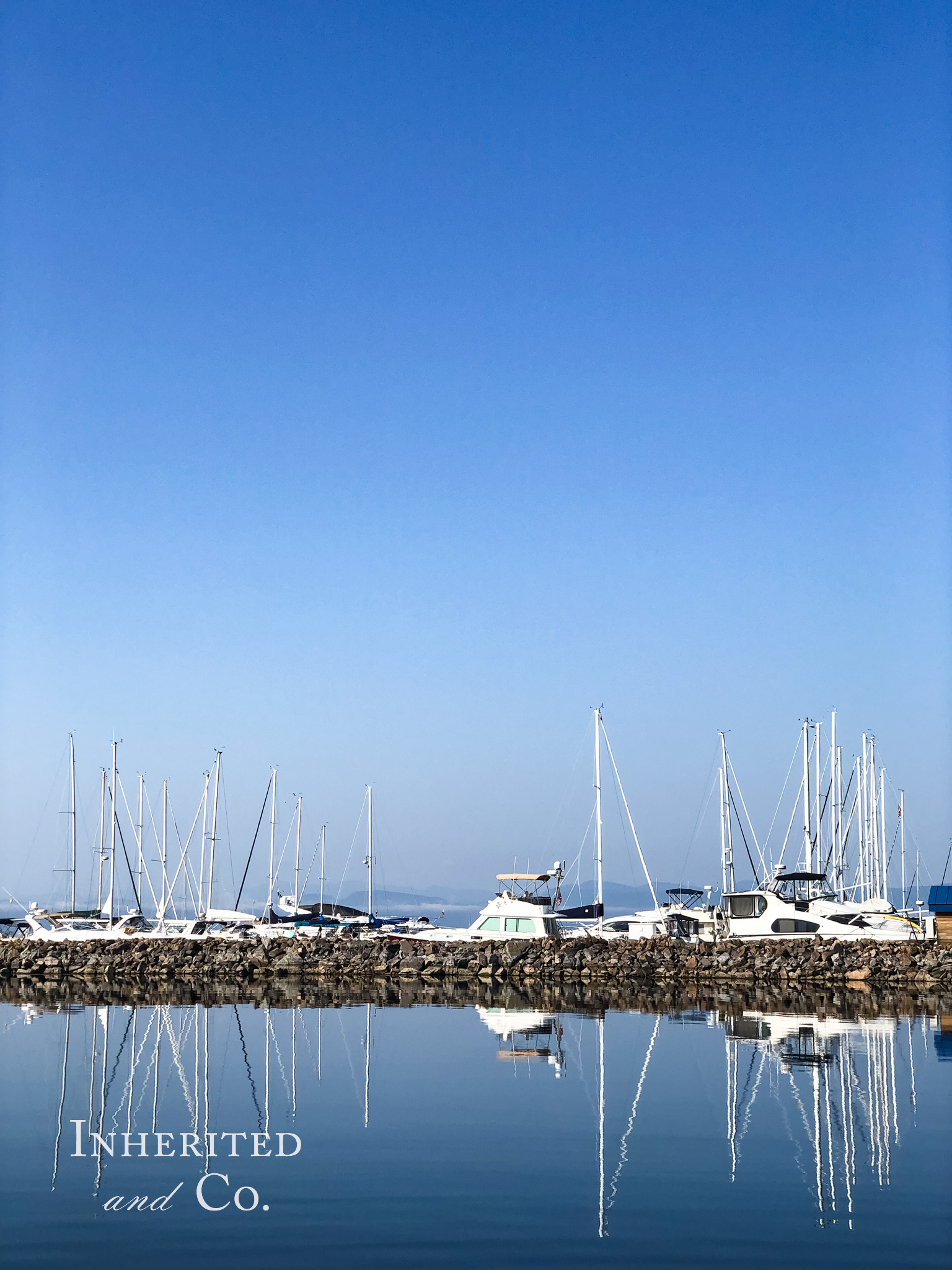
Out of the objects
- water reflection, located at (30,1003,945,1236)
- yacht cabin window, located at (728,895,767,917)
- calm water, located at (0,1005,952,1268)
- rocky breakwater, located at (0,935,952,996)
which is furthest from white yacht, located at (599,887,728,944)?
calm water, located at (0,1005,952,1268)

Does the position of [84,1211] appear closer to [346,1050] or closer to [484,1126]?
[484,1126]

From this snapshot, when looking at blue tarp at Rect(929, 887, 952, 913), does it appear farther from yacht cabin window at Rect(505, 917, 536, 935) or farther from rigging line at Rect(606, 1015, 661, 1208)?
rigging line at Rect(606, 1015, 661, 1208)

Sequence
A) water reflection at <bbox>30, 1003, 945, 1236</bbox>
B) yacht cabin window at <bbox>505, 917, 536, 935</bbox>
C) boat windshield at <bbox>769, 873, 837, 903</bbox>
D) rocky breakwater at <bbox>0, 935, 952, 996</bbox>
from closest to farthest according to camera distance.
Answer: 1. water reflection at <bbox>30, 1003, 945, 1236</bbox>
2. rocky breakwater at <bbox>0, 935, 952, 996</bbox>
3. yacht cabin window at <bbox>505, 917, 536, 935</bbox>
4. boat windshield at <bbox>769, 873, 837, 903</bbox>

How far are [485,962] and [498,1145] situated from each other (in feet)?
85.4

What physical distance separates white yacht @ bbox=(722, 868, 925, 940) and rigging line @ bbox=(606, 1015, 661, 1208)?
1782 cm

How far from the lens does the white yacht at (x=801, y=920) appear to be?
1657 inches

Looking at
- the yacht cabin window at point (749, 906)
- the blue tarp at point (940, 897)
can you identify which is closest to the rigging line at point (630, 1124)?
the yacht cabin window at point (749, 906)

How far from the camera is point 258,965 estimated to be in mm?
43281

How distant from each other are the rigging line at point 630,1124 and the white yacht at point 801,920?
17.8 metres

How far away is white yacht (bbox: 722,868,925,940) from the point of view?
42.1 meters

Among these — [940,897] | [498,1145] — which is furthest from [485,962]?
[498,1145]

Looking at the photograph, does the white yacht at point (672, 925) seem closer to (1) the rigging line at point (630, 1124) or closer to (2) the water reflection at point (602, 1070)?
(2) the water reflection at point (602, 1070)

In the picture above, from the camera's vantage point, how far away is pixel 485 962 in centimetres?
4131

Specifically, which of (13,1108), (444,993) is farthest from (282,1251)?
(444,993)
